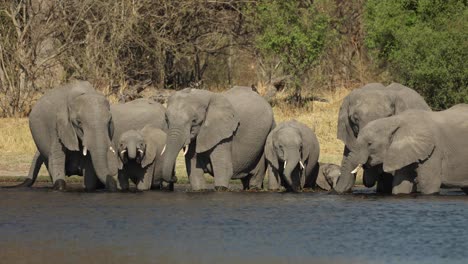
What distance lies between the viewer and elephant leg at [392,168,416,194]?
24625 millimetres

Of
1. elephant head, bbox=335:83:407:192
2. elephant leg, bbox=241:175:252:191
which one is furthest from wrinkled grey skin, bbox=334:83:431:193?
elephant leg, bbox=241:175:252:191

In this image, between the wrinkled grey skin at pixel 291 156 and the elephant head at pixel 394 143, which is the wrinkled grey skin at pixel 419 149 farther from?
the wrinkled grey skin at pixel 291 156

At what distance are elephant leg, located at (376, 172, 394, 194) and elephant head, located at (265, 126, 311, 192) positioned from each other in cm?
141

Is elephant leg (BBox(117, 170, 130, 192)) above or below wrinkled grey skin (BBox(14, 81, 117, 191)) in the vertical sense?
below

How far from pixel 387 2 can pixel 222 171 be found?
12265 millimetres

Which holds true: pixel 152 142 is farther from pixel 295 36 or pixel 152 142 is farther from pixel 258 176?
pixel 295 36

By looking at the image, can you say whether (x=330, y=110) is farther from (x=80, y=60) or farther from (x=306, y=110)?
(x=80, y=60)

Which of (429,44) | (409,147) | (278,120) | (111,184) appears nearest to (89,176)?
(111,184)

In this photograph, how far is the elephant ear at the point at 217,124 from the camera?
25266mm

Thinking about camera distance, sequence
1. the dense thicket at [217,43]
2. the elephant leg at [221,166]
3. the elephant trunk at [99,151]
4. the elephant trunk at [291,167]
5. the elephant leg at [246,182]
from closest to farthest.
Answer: the elephant trunk at [99,151], the elephant trunk at [291,167], the elephant leg at [221,166], the elephant leg at [246,182], the dense thicket at [217,43]

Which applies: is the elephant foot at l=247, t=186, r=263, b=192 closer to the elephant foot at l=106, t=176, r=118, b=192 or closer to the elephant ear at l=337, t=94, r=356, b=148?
the elephant ear at l=337, t=94, r=356, b=148

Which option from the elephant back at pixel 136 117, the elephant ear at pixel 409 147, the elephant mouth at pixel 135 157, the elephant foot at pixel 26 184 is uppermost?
the elephant back at pixel 136 117

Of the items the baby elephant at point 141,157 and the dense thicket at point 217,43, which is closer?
the baby elephant at point 141,157

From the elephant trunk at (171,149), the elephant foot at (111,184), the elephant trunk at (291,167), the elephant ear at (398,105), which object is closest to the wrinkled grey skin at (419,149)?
the elephant trunk at (291,167)
